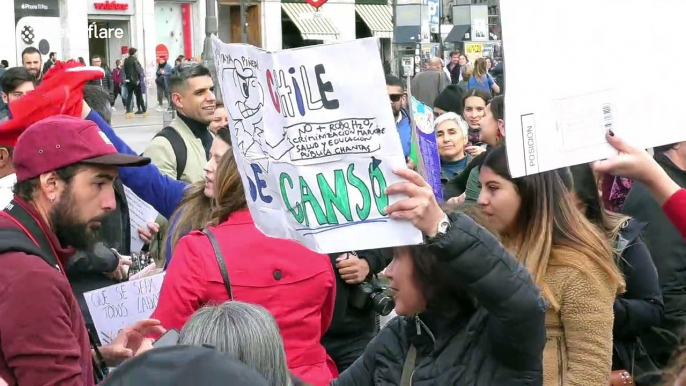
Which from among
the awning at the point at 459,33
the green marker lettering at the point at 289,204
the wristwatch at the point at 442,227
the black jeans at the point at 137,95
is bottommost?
the wristwatch at the point at 442,227

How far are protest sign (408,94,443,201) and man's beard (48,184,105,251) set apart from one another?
106cm

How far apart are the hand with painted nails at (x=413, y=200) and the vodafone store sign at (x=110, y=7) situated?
33.6m

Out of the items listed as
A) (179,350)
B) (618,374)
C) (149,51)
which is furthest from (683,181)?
(149,51)

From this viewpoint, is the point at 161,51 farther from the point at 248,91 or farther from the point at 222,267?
the point at 248,91

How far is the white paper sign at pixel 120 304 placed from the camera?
12.9 feet

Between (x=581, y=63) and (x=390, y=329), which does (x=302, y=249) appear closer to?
(x=390, y=329)

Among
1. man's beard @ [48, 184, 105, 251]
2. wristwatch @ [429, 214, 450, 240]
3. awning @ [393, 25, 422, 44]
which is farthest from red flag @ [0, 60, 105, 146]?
awning @ [393, 25, 422, 44]

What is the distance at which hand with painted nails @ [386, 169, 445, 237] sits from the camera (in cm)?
235

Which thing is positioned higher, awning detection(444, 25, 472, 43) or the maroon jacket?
awning detection(444, 25, 472, 43)

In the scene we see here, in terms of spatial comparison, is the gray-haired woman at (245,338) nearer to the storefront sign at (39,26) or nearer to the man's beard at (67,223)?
the man's beard at (67,223)

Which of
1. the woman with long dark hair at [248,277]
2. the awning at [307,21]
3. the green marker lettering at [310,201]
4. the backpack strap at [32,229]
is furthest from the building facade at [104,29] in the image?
the green marker lettering at [310,201]

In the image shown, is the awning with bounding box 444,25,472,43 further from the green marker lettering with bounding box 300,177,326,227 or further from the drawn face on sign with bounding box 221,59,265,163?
the green marker lettering with bounding box 300,177,326,227

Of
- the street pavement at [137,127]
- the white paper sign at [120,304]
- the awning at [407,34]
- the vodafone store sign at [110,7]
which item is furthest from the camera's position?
the vodafone store sign at [110,7]

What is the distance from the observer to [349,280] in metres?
4.43
